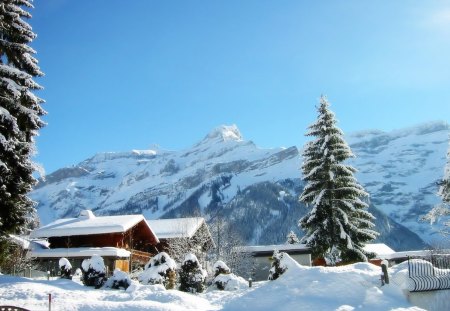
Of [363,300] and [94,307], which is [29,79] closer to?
[94,307]

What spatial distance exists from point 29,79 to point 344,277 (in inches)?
637

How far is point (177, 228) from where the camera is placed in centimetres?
5238

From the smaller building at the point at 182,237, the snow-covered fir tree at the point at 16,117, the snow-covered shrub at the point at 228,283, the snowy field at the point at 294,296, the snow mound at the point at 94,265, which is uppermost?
the snow-covered fir tree at the point at 16,117

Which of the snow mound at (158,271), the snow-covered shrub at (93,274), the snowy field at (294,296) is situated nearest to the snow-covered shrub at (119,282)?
the snow-covered shrub at (93,274)

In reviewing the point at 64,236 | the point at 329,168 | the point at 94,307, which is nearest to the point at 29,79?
the point at 94,307

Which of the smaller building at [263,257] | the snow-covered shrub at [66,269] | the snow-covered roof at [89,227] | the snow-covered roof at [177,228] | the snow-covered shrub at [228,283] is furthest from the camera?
the smaller building at [263,257]

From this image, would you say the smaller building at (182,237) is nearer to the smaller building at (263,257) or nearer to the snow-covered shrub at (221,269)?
the smaller building at (263,257)

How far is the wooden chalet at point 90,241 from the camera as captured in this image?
131 feet

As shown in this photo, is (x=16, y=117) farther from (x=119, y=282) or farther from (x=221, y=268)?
(x=221, y=268)

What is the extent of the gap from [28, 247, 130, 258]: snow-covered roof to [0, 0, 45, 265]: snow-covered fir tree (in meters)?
18.3

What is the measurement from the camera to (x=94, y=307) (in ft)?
61.2

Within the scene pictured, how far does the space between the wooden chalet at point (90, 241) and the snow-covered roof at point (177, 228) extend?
5.87 metres

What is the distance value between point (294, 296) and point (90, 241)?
27.4 meters

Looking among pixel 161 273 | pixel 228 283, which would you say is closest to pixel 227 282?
pixel 228 283
